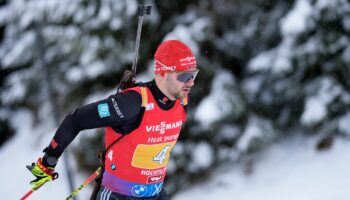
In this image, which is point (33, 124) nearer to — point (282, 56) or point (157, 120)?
point (282, 56)

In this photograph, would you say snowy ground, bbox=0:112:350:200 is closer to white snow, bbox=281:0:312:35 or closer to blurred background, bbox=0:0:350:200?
blurred background, bbox=0:0:350:200

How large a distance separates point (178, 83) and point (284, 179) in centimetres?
402

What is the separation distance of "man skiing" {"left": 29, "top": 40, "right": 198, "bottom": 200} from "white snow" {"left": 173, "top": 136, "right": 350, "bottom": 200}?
11.6 feet

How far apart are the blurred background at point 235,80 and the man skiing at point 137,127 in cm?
318

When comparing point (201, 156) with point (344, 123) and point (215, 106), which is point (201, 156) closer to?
point (215, 106)

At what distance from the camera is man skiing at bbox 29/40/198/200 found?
2.93 meters

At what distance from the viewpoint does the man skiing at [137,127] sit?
2.93 meters

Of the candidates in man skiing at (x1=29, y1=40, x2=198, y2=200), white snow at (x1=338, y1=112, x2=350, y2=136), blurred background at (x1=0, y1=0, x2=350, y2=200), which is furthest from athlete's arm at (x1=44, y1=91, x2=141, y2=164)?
white snow at (x1=338, y1=112, x2=350, y2=136)

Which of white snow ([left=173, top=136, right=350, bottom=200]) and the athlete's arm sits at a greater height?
the athlete's arm

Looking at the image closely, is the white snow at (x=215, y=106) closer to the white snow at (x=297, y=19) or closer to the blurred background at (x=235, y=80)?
the blurred background at (x=235, y=80)

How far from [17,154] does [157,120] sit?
656cm

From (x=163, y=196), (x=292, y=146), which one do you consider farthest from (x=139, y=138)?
(x=292, y=146)

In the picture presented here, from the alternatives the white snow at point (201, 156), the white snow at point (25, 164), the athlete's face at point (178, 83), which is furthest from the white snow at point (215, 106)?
the athlete's face at point (178, 83)

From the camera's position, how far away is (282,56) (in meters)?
6.39
